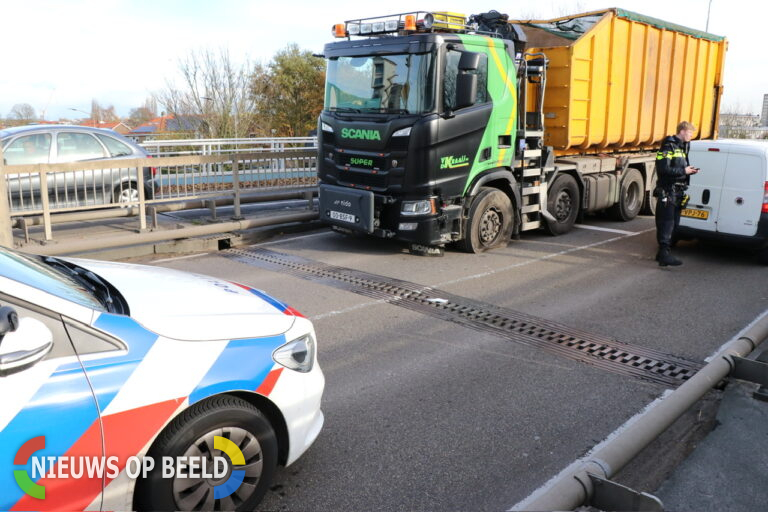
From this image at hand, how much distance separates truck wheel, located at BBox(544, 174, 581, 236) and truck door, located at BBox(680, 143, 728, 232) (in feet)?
6.93

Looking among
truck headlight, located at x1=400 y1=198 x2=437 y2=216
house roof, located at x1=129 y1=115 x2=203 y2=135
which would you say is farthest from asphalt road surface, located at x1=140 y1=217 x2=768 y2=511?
house roof, located at x1=129 y1=115 x2=203 y2=135

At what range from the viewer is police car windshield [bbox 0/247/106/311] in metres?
2.79

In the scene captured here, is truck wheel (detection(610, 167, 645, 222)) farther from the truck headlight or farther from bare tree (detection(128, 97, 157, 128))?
bare tree (detection(128, 97, 157, 128))

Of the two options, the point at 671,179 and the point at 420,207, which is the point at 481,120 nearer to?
the point at 420,207

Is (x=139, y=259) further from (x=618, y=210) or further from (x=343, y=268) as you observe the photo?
(x=618, y=210)

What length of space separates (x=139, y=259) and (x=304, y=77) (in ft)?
82.4

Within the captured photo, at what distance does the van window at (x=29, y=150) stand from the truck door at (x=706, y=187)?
9.90 metres

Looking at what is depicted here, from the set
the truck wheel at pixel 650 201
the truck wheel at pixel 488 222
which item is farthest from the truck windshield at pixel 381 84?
the truck wheel at pixel 650 201

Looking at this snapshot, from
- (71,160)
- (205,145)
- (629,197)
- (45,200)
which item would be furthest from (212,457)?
(205,145)

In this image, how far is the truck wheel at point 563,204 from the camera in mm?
10672

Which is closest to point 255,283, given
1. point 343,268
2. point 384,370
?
point 343,268

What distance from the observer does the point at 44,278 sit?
300cm

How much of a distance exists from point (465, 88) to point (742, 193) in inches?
161

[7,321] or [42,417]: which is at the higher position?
[7,321]
